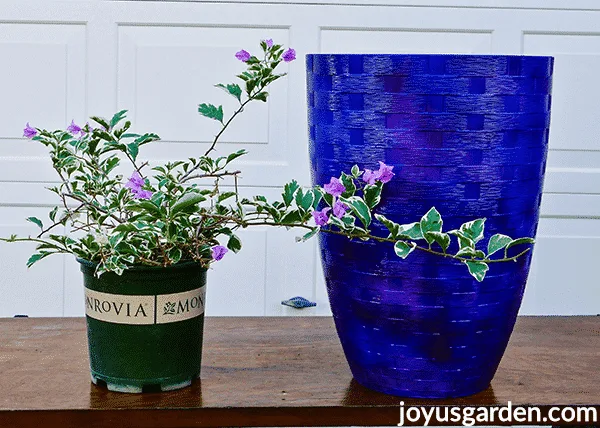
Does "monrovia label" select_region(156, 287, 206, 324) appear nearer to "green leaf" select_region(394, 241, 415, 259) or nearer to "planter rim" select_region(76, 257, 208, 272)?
"planter rim" select_region(76, 257, 208, 272)

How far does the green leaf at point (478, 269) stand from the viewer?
76 cm

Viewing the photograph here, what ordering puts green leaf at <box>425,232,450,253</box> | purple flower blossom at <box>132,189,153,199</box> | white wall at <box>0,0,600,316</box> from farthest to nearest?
white wall at <box>0,0,600,316</box>, purple flower blossom at <box>132,189,153,199</box>, green leaf at <box>425,232,450,253</box>

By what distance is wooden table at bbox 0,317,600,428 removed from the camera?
792 millimetres

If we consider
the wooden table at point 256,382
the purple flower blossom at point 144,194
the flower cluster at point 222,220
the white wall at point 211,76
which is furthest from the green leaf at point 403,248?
the white wall at point 211,76

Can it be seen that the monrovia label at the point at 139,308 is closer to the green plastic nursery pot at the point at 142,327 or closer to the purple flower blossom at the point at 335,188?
the green plastic nursery pot at the point at 142,327

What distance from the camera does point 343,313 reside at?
875 millimetres

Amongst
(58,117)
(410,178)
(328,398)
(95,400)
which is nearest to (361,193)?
(410,178)

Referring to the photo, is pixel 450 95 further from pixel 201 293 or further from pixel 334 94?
pixel 201 293

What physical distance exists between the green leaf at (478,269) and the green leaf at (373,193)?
94 mm

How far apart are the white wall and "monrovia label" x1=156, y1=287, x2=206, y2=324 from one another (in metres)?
1.26

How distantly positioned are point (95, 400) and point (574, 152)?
1650mm

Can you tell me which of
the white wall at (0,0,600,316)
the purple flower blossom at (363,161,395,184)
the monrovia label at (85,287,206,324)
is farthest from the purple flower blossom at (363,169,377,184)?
the white wall at (0,0,600,316)

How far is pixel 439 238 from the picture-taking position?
2.50 ft

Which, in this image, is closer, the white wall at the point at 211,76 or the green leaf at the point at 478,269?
the green leaf at the point at 478,269
